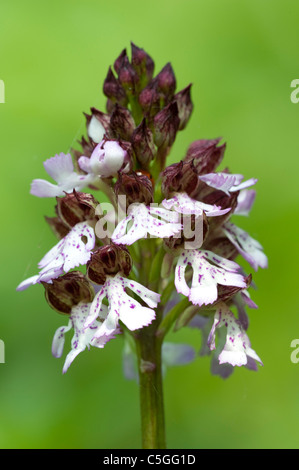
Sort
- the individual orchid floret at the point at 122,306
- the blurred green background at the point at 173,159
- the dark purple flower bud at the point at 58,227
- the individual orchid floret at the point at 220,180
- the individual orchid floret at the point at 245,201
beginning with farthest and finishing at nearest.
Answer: the blurred green background at the point at 173,159 < the individual orchid floret at the point at 245,201 < the dark purple flower bud at the point at 58,227 < the individual orchid floret at the point at 220,180 < the individual orchid floret at the point at 122,306

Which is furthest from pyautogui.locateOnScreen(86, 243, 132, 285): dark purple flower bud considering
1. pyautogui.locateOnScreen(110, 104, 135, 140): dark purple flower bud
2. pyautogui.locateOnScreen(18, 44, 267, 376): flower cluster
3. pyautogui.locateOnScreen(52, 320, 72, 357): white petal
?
pyautogui.locateOnScreen(110, 104, 135, 140): dark purple flower bud

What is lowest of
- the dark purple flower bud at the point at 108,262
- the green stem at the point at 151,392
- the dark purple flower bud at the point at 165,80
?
the green stem at the point at 151,392

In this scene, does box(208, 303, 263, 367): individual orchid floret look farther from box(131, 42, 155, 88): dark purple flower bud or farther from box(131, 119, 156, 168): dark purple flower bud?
box(131, 42, 155, 88): dark purple flower bud

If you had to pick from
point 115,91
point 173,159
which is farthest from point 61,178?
point 173,159

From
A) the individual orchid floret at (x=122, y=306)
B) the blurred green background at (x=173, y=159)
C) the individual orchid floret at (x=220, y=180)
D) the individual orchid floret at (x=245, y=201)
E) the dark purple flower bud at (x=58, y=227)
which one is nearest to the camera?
the individual orchid floret at (x=122, y=306)

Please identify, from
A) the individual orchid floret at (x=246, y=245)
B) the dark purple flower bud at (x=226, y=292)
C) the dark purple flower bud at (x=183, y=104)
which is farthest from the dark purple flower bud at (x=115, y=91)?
the dark purple flower bud at (x=226, y=292)

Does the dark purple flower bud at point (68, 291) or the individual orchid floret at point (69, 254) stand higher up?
the individual orchid floret at point (69, 254)

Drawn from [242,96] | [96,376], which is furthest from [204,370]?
[242,96]

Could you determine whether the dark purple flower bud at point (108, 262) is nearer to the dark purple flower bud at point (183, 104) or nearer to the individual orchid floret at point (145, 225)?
the individual orchid floret at point (145, 225)
